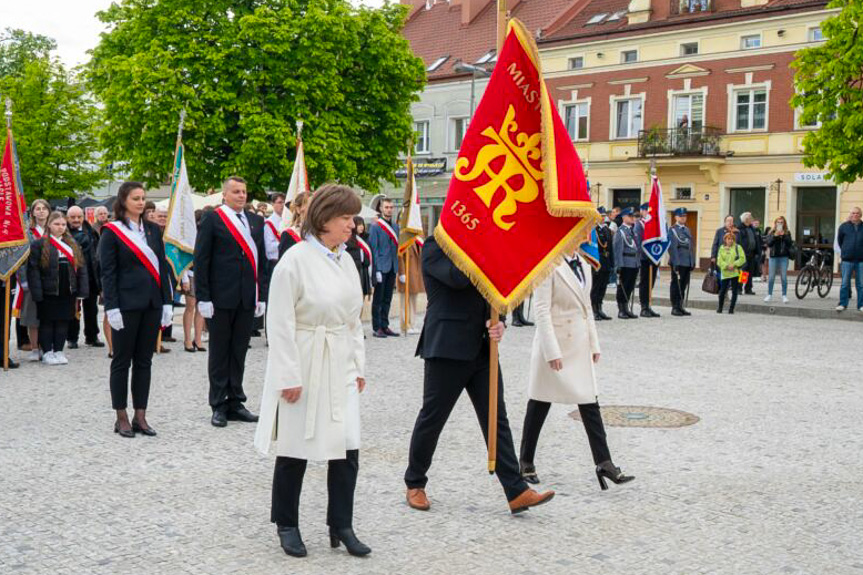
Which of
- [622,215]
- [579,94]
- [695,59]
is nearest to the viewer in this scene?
[622,215]

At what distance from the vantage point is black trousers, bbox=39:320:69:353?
12.8 m

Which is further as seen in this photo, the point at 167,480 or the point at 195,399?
the point at 195,399

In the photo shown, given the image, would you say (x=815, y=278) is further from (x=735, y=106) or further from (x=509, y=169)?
(x=509, y=169)

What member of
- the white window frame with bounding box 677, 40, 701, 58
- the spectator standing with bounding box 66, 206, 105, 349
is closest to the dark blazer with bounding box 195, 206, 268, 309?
the spectator standing with bounding box 66, 206, 105, 349

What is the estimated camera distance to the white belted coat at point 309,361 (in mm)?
5320

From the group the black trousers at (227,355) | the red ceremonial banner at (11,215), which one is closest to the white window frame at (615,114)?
the red ceremonial banner at (11,215)

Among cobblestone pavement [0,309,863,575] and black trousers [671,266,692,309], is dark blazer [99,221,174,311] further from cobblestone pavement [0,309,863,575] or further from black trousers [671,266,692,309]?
black trousers [671,266,692,309]

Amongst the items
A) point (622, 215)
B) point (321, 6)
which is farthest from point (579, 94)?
point (622, 215)

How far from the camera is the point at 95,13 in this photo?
38906 millimetres

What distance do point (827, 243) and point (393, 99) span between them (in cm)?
1669

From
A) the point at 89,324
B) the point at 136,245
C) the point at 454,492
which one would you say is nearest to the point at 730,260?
the point at 89,324

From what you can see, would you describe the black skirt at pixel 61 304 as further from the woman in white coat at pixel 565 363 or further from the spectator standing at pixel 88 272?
the woman in white coat at pixel 565 363

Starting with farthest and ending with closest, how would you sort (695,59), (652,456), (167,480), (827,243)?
1. (695,59)
2. (827,243)
3. (652,456)
4. (167,480)

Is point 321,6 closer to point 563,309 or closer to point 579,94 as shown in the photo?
point 579,94
